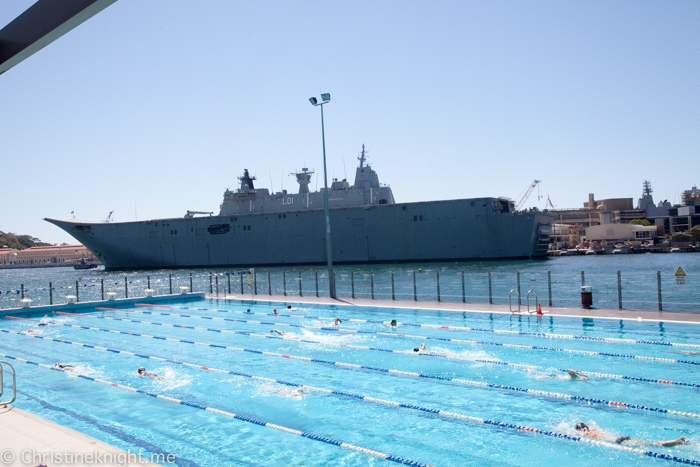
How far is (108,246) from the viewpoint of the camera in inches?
2349

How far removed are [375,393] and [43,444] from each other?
169 inches

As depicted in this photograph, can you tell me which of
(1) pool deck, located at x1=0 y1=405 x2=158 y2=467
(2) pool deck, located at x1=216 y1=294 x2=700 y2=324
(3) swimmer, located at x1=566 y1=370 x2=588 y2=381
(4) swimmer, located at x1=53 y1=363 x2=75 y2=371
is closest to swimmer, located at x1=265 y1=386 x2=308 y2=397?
(1) pool deck, located at x1=0 y1=405 x2=158 y2=467

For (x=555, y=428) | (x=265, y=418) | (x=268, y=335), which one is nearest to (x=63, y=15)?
(x=265, y=418)

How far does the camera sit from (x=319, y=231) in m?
51.2

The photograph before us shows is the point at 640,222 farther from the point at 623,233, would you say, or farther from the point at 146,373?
the point at 146,373

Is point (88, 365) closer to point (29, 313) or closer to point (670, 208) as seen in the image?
point (29, 313)

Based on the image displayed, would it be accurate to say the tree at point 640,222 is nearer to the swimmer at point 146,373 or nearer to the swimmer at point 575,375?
the swimmer at point 575,375

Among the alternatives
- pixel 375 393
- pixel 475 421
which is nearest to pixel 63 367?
pixel 375 393

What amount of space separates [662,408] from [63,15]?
774cm

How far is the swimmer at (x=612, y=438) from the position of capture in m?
5.36

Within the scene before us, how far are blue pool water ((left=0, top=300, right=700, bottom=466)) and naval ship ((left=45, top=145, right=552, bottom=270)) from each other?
34.2 m

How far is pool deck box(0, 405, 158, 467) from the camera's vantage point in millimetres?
4164

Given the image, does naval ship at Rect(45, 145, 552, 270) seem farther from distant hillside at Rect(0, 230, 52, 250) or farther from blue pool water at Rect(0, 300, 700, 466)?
distant hillside at Rect(0, 230, 52, 250)

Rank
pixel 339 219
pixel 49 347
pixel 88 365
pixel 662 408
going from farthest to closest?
pixel 339 219
pixel 49 347
pixel 88 365
pixel 662 408
